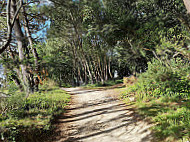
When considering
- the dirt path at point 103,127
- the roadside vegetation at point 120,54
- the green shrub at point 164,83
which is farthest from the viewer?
the green shrub at point 164,83

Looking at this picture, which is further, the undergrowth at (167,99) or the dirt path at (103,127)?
the dirt path at (103,127)

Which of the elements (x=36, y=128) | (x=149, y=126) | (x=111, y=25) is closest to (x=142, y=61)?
(x=111, y=25)

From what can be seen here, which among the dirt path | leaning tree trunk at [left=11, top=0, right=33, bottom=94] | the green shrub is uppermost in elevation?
leaning tree trunk at [left=11, top=0, right=33, bottom=94]

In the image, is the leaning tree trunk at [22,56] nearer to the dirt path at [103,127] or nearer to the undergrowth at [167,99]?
the dirt path at [103,127]

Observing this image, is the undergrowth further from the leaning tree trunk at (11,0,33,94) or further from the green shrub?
the leaning tree trunk at (11,0,33,94)

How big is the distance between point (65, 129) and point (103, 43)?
12.9 metres

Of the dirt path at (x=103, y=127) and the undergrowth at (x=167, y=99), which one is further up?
the undergrowth at (x=167, y=99)

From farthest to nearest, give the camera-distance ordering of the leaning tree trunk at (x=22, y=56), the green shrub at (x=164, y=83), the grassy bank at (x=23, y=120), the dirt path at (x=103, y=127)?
1. the green shrub at (x=164, y=83)
2. the dirt path at (x=103, y=127)
3. the grassy bank at (x=23, y=120)
4. the leaning tree trunk at (x=22, y=56)

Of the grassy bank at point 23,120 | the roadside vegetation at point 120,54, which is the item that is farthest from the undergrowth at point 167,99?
the grassy bank at point 23,120

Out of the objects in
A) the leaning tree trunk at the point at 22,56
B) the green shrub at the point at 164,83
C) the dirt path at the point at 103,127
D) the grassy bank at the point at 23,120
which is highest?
the leaning tree trunk at the point at 22,56

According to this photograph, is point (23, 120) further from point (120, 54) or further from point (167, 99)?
point (120, 54)

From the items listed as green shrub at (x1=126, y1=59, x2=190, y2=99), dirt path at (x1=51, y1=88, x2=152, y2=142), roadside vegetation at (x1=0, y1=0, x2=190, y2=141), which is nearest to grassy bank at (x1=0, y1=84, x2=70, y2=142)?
roadside vegetation at (x1=0, y1=0, x2=190, y2=141)

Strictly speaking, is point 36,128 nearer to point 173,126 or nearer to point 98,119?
point 98,119

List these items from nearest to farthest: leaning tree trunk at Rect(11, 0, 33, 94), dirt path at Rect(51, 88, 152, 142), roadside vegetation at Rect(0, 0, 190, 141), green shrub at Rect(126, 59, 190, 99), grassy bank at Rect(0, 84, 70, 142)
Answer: leaning tree trunk at Rect(11, 0, 33, 94)
roadside vegetation at Rect(0, 0, 190, 141)
grassy bank at Rect(0, 84, 70, 142)
dirt path at Rect(51, 88, 152, 142)
green shrub at Rect(126, 59, 190, 99)
